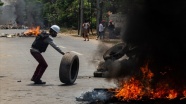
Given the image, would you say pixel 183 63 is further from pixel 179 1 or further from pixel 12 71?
pixel 12 71

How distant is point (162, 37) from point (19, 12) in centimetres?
6826

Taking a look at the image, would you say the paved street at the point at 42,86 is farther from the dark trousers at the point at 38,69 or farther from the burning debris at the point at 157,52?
the burning debris at the point at 157,52

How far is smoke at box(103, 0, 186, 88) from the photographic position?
8.32m

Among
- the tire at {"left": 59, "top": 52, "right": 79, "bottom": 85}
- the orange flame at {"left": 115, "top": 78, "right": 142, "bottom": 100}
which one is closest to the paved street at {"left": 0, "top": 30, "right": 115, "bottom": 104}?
the tire at {"left": 59, "top": 52, "right": 79, "bottom": 85}

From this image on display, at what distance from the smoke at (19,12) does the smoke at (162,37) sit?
3670 centimetres

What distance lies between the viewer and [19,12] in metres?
74.9

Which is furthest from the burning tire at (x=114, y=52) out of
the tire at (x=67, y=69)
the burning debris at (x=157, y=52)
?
the burning debris at (x=157, y=52)

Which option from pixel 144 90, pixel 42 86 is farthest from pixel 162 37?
pixel 42 86

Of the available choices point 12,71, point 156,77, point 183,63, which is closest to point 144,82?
point 156,77

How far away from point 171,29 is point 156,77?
3.29 ft

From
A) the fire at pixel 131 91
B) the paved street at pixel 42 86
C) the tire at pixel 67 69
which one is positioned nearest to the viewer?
the fire at pixel 131 91

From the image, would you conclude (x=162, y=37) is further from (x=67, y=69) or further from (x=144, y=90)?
(x=67, y=69)

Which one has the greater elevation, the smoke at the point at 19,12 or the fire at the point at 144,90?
the fire at the point at 144,90

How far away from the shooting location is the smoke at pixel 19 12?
159 feet
